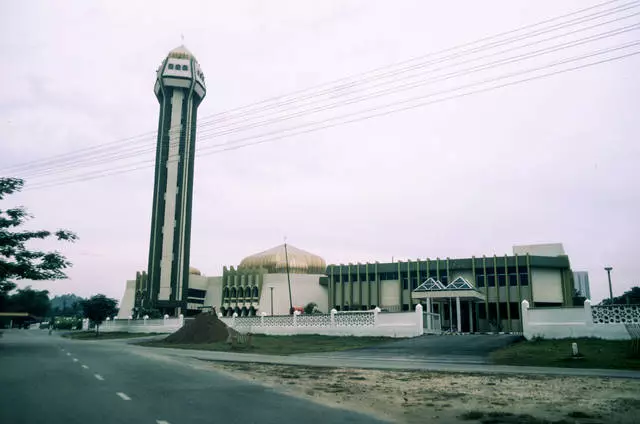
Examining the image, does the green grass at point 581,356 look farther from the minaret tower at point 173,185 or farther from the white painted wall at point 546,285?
the minaret tower at point 173,185

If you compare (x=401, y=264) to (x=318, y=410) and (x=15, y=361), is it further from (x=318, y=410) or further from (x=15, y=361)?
(x=318, y=410)

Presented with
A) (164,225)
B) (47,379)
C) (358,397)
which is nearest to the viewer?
(358,397)

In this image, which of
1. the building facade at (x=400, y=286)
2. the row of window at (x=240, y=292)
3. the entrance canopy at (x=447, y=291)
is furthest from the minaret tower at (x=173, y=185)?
the entrance canopy at (x=447, y=291)

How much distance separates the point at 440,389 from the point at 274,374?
6221 mm

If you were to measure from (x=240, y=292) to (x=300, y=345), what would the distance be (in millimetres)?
42118

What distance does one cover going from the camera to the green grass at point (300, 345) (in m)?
32.1

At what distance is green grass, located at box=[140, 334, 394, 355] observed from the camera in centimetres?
3209

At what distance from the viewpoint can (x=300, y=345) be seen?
3650 cm

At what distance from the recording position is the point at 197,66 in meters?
79.9

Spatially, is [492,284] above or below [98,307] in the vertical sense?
above

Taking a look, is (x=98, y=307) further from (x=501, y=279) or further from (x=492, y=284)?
(x=501, y=279)

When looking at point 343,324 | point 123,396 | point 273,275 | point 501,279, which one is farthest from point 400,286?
point 123,396

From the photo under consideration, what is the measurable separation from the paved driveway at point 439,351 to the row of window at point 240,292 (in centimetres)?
4521

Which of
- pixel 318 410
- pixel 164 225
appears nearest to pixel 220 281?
pixel 164 225
